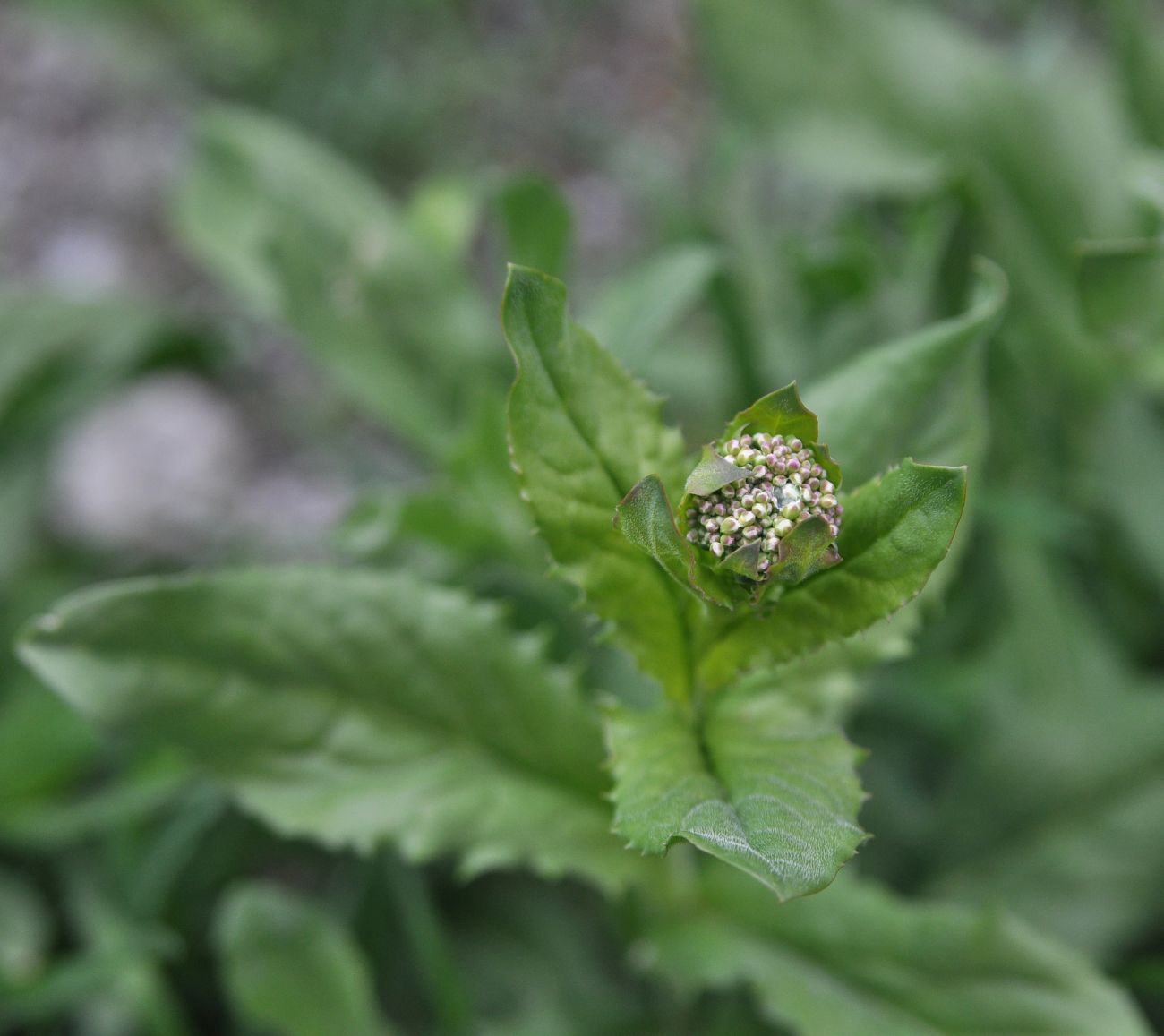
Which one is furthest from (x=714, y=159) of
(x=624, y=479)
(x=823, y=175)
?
(x=624, y=479)

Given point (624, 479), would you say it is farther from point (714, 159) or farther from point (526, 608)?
point (714, 159)

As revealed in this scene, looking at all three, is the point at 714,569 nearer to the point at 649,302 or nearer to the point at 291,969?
the point at 649,302

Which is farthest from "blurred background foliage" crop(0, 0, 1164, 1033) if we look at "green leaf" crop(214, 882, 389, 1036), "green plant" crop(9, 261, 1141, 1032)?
"green plant" crop(9, 261, 1141, 1032)

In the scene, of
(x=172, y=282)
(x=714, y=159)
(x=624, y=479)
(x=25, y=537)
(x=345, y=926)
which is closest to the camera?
(x=624, y=479)

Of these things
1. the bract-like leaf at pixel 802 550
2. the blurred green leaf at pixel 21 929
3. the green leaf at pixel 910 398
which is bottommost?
the blurred green leaf at pixel 21 929

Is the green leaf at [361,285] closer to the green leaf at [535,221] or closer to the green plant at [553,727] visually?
the green leaf at [535,221]

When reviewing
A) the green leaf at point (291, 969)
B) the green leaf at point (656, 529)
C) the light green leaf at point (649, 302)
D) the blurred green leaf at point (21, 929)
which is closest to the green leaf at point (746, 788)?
the green leaf at point (656, 529)

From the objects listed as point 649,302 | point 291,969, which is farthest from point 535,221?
point 291,969

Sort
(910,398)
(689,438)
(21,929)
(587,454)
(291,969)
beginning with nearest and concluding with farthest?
(587,454) → (910,398) → (291,969) → (21,929) → (689,438)
